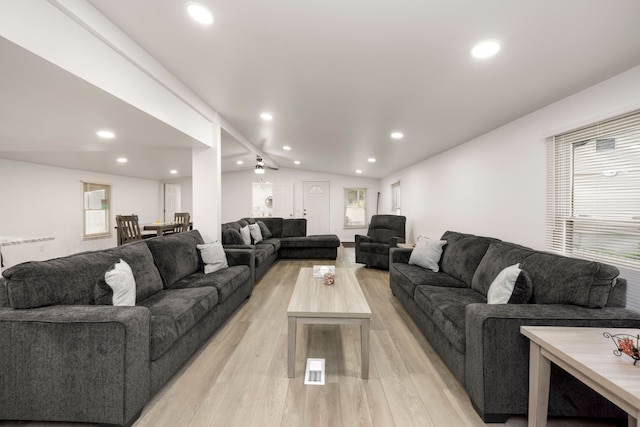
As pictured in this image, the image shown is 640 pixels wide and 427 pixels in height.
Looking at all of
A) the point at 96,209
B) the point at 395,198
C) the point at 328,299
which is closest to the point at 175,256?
the point at 328,299

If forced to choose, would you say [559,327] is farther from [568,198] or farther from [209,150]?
[209,150]

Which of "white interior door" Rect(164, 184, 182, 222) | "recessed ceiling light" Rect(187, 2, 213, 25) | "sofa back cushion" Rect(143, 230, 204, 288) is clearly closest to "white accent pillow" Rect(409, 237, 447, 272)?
"sofa back cushion" Rect(143, 230, 204, 288)

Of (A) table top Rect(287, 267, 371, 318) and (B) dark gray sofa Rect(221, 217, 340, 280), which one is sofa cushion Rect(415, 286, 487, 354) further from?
(B) dark gray sofa Rect(221, 217, 340, 280)

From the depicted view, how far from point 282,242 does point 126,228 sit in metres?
3.28

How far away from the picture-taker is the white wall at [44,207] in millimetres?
4941

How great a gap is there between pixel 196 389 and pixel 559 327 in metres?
2.27

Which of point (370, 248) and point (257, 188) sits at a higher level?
point (257, 188)

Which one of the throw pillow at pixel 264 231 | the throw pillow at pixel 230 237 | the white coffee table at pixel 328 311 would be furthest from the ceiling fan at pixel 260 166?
the white coffee table at pixel 328 311

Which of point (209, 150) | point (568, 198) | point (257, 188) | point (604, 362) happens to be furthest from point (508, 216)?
point (257, 188)

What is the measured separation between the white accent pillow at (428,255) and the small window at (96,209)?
732cm

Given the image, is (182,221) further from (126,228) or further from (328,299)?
(328,299)

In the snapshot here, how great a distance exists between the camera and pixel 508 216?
9.82 feet

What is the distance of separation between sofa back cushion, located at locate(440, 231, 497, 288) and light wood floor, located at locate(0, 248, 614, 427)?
798 mm

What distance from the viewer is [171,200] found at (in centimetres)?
933
